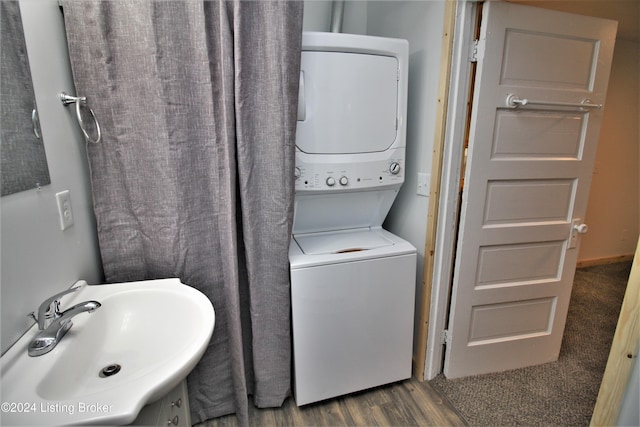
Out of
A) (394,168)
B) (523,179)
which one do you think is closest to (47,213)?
(394,168)

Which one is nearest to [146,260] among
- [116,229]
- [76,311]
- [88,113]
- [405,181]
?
[116,229]

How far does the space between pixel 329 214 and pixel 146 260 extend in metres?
0.93

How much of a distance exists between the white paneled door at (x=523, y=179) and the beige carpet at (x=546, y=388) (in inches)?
3.4

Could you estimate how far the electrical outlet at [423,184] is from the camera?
5.72ft

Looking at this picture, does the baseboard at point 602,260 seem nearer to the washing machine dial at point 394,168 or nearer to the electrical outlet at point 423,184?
the electrical outlet at point 423,184

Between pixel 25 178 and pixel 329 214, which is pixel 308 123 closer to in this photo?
pixel 329 214

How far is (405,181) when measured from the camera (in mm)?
1955

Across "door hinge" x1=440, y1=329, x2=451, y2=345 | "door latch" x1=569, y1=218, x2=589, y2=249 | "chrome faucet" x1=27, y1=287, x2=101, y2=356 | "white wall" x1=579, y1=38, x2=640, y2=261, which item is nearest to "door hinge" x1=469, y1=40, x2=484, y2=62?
"door latch" x1=569, y1=218, x2=589, y2=249

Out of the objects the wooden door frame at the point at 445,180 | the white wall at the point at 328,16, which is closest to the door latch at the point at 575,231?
the wooden door frame at the point at 445,180

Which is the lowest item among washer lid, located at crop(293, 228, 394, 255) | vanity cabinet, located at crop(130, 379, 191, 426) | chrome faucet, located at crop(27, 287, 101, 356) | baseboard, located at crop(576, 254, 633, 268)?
baseboard, located at crop(576, 254, 633, 268)

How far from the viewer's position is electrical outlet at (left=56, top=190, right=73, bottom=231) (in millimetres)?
1093

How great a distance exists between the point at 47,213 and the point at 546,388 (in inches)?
97.8

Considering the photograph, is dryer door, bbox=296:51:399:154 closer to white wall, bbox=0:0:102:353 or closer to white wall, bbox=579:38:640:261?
white wall, bbox=0:0:102:353

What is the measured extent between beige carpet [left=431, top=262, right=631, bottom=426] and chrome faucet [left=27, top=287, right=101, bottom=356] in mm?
1782
